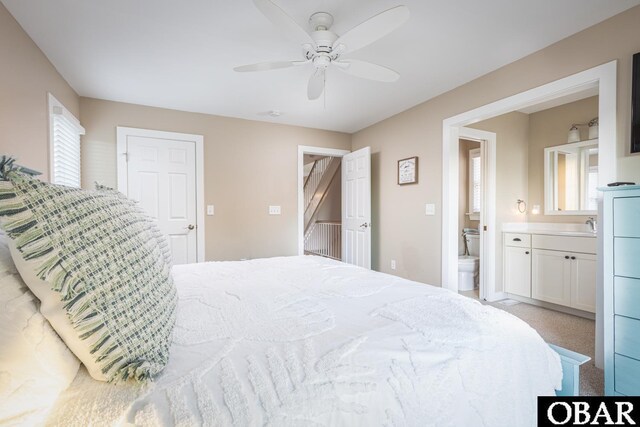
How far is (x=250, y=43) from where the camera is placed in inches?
87.7

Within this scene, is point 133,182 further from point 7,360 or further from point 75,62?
point 7,360

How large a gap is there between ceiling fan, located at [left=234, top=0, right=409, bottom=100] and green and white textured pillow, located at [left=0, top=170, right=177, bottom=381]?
1339 mm

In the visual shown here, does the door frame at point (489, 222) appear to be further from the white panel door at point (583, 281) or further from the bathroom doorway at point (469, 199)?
the white panel door at point (583, 281)

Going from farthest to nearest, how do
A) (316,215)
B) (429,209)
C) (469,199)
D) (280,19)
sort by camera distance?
(316,215) < (469,199) < (429,209) < (280,19)

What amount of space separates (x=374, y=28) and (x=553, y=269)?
130 inches

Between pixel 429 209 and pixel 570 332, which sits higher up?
pixel 429 209

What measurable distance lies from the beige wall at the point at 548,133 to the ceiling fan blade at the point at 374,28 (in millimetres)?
3275

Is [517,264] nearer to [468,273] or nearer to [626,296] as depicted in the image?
[468,273]

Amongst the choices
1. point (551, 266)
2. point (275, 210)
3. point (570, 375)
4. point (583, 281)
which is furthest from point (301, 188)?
point (570, 375)

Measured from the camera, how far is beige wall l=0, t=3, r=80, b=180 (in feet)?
6.01

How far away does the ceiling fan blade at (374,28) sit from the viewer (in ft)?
4.92

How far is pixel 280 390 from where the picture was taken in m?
0.67

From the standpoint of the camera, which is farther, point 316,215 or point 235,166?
point 316,215

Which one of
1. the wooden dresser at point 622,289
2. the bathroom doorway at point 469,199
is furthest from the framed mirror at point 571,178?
the wooden dresser at point 622,289
